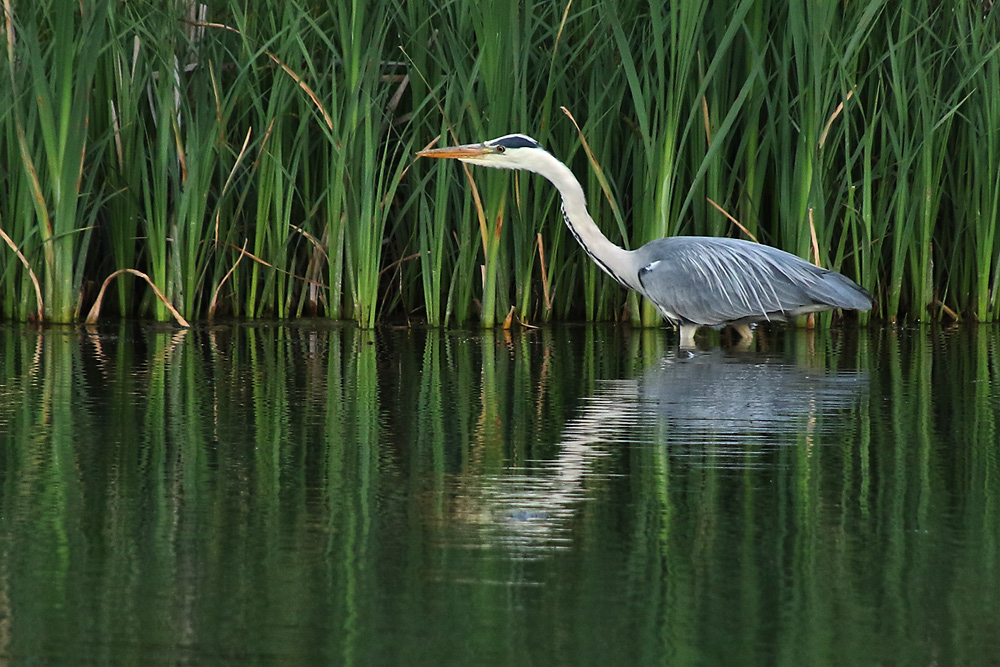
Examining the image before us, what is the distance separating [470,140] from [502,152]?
0.58m

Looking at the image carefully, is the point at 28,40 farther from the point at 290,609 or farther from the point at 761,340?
the point at 290,609

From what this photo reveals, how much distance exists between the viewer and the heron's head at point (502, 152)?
7.13 metres

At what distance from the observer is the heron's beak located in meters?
7.09

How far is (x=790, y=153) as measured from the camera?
7938 mm

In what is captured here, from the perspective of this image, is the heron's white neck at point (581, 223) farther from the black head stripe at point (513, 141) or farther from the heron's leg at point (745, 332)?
the heron's leg at point (745, 332)

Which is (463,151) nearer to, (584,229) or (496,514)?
(584,229)

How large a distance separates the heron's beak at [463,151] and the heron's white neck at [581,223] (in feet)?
0.69

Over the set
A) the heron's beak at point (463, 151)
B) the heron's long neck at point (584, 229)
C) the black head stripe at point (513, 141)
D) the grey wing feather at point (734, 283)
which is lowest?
the grey wing feather at point (734, 283)

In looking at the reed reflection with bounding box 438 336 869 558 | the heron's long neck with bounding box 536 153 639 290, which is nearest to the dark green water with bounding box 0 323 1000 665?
the reed reflection with bounding box 438 336 869 558

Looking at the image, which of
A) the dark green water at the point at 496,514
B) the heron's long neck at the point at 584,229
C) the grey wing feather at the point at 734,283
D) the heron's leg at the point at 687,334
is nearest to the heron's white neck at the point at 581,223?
the heron's long neck at the point at 584,229

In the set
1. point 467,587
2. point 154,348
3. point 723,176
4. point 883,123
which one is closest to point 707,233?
point 723,176

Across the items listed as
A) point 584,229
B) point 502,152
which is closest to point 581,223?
point 584,229

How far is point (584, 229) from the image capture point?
7344 mm

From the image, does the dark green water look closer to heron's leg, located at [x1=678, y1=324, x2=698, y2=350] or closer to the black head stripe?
heron's leg, located at [x1=678, y1=324, x2=698, y2=350]
